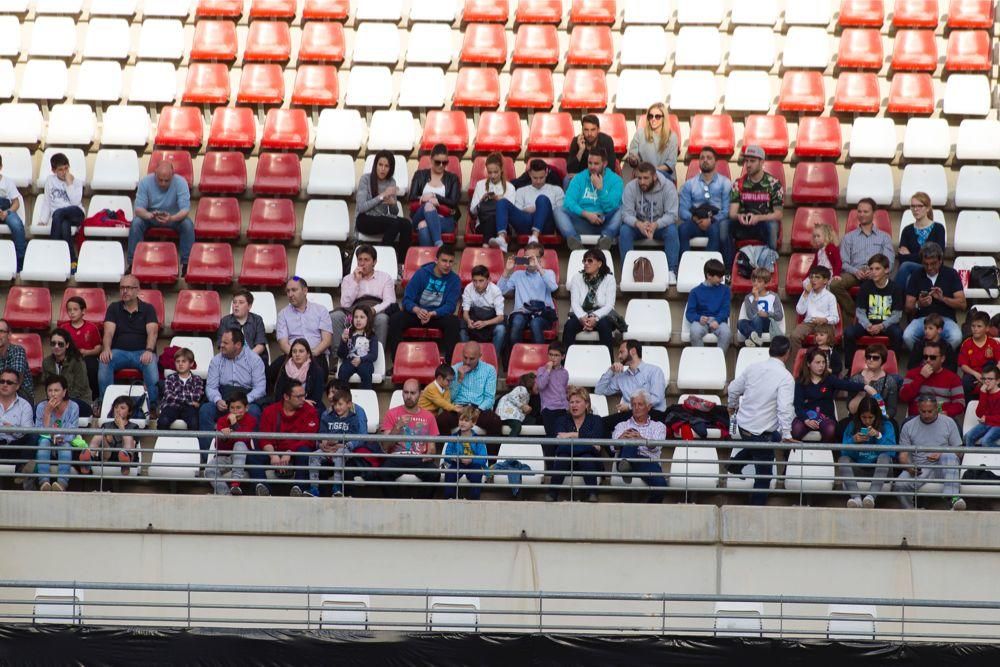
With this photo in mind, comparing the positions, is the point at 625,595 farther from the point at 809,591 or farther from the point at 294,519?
the point at 294,519

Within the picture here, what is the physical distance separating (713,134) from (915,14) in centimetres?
311

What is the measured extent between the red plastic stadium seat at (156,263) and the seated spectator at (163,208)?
19 centimetres

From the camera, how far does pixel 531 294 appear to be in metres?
14.2

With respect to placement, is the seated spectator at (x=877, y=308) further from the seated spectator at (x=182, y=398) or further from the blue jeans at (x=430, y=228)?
the seated spectator at (x=182, y=398)

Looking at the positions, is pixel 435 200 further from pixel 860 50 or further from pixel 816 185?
pixel 860 50

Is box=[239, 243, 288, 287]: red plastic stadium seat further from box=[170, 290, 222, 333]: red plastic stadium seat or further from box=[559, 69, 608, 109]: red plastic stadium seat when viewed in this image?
box=[559, 69, 608, 109]: red plastic stadium seat

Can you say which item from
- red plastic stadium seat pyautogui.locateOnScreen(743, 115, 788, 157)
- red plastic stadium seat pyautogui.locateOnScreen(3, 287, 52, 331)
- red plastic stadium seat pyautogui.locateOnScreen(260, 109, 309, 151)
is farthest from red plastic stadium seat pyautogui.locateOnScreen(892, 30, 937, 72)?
red plastic stadium seat pyautogui.locateOnScreen(3, 287, 52, 331)

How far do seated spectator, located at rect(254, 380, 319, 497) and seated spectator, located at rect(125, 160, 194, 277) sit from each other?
10.5 feet

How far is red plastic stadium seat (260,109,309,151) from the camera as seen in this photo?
16.7 meters

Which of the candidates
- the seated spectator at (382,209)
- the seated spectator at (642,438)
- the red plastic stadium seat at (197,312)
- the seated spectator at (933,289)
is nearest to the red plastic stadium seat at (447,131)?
the seated spectator at (382,209)

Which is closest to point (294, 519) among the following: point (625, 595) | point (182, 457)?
point (182, 457)

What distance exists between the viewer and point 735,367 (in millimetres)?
14148

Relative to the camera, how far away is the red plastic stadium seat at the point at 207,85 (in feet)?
56.6

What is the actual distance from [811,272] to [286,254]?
5088mm
